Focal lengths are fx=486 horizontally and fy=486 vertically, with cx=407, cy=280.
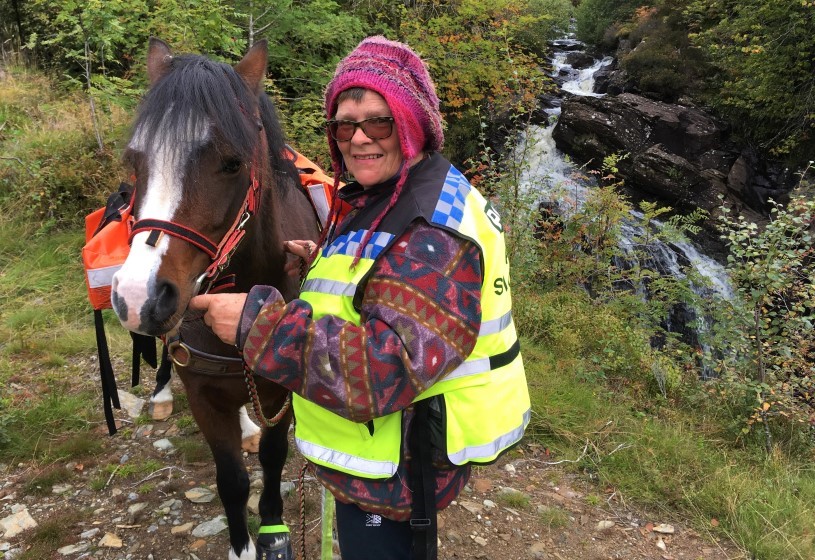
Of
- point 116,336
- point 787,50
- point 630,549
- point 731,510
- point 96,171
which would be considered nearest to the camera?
point 630,549

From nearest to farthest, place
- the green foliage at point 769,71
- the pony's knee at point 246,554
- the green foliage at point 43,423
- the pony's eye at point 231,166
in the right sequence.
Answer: the pony's eye at point 231,166 → the pony's knee at point 246,554 → the green foliage at point 43,423 → the green foliage at point 769,71

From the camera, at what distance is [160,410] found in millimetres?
3613

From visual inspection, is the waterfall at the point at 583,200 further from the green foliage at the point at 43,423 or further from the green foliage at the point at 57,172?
the green foliage at the point at 57,172

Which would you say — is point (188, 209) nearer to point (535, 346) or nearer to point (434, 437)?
A: point (434, 437)

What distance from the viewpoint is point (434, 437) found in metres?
1.34

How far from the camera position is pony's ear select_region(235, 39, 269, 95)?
1800 millimetres

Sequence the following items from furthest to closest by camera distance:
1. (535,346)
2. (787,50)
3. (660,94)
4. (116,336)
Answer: (660,94), (787,50), (535,346), (116,336)

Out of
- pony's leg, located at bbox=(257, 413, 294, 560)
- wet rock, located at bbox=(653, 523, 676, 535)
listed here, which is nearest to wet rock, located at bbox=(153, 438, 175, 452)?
pony's leg, located at bbox=(257, 413, 294, 560)

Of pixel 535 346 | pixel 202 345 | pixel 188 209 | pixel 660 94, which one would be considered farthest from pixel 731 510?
pixel 660 94

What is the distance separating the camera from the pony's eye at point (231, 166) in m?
1.46

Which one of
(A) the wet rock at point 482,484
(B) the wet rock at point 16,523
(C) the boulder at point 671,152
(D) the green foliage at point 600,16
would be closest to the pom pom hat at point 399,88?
(A) the wet rock at point 482,484

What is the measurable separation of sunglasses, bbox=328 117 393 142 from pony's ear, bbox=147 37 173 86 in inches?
31.1

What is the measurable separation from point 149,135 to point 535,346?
4109 mm

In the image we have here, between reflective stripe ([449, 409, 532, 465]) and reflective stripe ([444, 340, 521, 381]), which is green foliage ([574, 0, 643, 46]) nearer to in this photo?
reflective stripe ([444, 340, 521, 381])
